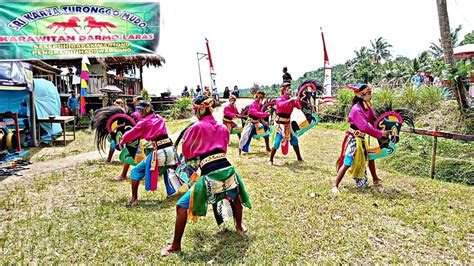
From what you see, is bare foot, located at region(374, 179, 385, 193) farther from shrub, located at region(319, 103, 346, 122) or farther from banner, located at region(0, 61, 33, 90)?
shrub, located at region(319, 103, 346, 122)

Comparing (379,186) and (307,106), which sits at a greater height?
(307,106)

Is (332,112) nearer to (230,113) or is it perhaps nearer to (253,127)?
(230,113)

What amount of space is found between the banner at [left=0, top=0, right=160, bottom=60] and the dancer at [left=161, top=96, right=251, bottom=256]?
961 centimetres

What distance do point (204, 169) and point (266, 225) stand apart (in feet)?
4.18

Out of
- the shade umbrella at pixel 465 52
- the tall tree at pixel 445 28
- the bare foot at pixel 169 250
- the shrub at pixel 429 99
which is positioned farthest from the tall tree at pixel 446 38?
the bare foot at pixel 169 250

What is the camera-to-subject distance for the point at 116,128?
638 centimetres

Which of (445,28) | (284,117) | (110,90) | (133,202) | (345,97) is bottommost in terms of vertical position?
(133,202)

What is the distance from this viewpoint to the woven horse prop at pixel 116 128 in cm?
631

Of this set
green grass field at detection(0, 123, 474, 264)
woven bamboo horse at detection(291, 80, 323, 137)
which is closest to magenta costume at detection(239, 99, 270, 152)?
woven bamboo horse at detection(291, 80, 323, 137)

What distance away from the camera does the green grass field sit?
393 cm

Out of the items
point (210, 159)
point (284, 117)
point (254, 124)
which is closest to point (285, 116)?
point (284, 117)

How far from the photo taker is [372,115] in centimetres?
609

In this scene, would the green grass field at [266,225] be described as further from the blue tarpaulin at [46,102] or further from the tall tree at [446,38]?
the blue tarpaulin at [46,102]

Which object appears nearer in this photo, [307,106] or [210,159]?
[210,159]
